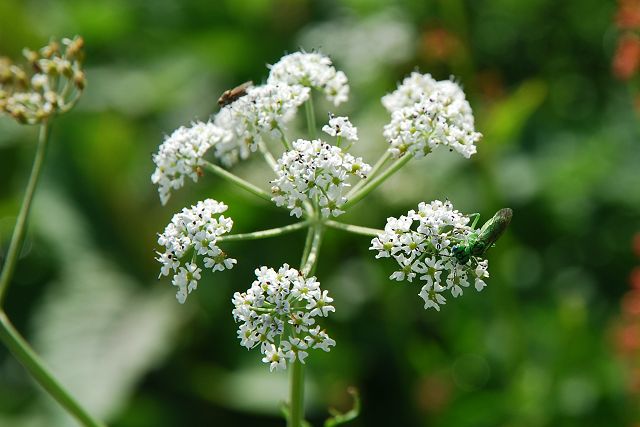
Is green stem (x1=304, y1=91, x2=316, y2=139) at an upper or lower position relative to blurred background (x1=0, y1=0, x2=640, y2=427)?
lower

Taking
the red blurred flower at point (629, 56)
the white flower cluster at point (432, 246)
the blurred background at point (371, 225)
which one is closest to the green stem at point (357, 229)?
the white flower cluster at point (432, 246)

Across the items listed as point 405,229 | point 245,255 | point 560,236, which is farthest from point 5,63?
point 560,236

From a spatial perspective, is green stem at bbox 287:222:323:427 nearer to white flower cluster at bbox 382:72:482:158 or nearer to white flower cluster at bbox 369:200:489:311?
white flower cluster at bbox 369:200:489:311

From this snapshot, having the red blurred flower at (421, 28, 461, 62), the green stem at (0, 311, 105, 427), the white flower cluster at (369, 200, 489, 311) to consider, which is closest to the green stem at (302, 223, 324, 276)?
the white flower cluster at (369, 200, 489, 311)

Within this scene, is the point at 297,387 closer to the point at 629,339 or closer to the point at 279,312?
the point at 279,312

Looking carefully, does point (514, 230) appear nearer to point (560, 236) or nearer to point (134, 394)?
point (560, 236)

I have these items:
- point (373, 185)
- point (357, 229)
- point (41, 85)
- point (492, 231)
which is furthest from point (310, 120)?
point (41, 85)
